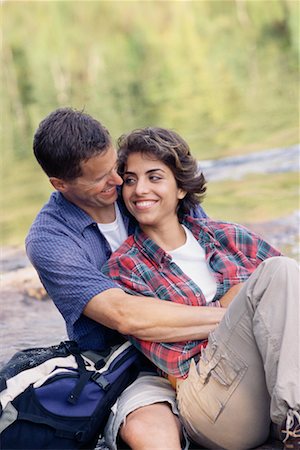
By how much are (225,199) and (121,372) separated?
13.4 ft

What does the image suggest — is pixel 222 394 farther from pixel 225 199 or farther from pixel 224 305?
pixel 225 199

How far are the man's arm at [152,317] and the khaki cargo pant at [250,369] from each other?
10 cm

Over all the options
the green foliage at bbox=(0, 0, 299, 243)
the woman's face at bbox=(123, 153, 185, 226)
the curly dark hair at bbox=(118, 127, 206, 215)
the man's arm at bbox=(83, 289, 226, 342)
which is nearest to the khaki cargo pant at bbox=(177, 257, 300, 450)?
the man's arm at bbox=(83, 289, 226, 342)

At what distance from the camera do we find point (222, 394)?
2520 mm

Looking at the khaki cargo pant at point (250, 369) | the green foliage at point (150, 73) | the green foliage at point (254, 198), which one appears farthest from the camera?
the green foliage at point (150, 73)

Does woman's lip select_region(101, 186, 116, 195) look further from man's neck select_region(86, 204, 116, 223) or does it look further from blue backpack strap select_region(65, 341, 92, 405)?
blue backpack strap select_region(65, 341, 92, 405)

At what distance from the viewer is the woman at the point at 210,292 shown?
2.38 metres

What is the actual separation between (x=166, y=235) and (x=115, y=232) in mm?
184

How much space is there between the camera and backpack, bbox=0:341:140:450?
2.52 metres

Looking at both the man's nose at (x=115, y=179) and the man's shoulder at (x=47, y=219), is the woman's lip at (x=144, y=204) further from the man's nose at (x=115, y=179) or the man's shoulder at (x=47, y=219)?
the man's shoulder at (x=47, y=219)

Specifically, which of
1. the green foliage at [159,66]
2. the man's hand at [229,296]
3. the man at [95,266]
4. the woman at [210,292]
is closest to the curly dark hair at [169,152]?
the woman at [210,292]

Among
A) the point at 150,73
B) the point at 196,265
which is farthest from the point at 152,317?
the point at 150,73

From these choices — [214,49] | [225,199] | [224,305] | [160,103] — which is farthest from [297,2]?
[224,305]

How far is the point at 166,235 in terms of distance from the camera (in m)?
2.99
